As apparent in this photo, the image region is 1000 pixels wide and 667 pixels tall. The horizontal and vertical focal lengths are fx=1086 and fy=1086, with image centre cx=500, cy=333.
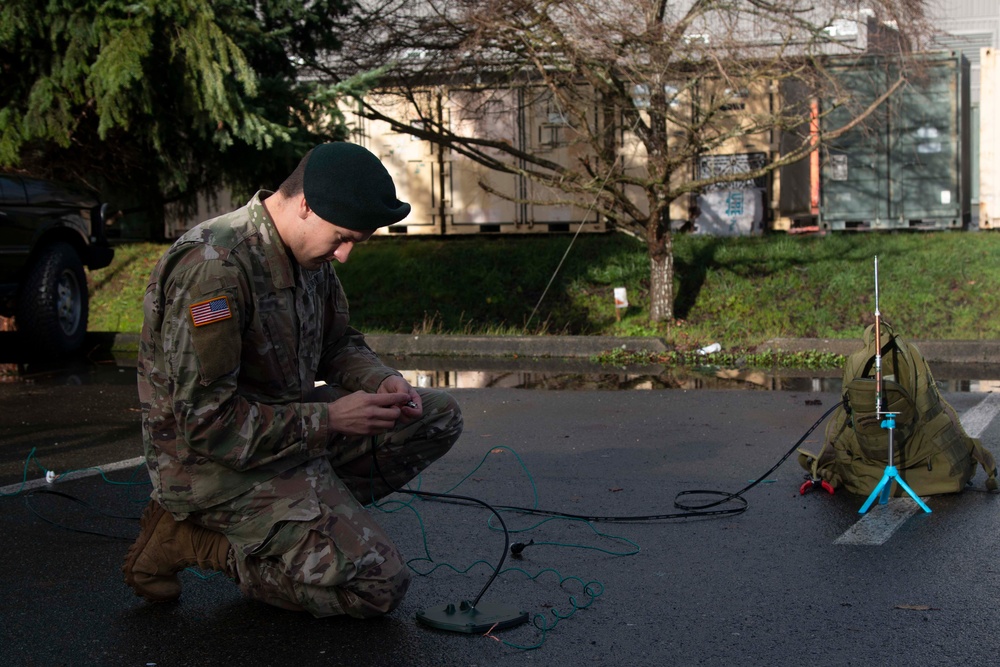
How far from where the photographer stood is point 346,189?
3400 mm

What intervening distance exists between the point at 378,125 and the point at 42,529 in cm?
1387

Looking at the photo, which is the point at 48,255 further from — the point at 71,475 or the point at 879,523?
the point at 879,523

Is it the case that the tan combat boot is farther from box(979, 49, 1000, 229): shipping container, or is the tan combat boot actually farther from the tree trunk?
box(979, 49, 1000, 229): shipping container

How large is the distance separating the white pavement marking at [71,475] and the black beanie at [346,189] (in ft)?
8.68

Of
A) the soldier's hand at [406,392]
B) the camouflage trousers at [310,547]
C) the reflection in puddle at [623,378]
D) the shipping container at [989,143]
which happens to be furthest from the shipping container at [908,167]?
the camouflage trousers at [310,547]

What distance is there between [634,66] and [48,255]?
591 centimetres

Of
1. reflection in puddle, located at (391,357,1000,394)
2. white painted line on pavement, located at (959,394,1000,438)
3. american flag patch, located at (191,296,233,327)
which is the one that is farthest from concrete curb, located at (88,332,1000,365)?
american flag patch, located at (191,296,233,327)

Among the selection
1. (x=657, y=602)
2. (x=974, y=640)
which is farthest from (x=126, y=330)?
(x=974, y=640)

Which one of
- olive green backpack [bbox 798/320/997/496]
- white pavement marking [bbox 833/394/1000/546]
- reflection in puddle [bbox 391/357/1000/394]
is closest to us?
white pavement marking [bbox 833/394/1000/546]

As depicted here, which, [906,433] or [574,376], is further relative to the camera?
[574,376]

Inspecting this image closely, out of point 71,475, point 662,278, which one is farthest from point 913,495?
point 662,278

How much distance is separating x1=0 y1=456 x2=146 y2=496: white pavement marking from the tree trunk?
294 inches

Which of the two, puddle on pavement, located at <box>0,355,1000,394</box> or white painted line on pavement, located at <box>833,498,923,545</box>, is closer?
white painted line on pavement, located at <box>833,498,923,545</box>

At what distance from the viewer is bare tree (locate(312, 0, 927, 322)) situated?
35.0 feet
